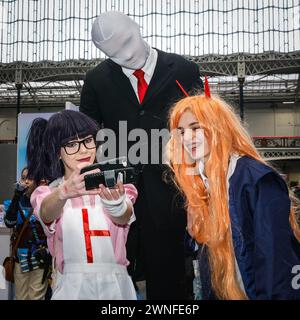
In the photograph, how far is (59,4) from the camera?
6.29ft

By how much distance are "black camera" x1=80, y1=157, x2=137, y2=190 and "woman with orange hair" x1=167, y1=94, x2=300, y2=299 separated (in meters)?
0.19

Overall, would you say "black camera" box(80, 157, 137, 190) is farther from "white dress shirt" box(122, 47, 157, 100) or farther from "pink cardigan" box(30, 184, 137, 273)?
"white dress shirt" box(122, 47, 157, 100)

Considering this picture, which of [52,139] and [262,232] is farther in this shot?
[52,139]

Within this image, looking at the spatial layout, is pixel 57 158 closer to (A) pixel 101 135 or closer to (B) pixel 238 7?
(A) pixel 101 135

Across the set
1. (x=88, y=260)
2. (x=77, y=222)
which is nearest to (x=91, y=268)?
(x=88, y=260)

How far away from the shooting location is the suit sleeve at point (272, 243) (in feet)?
2.82

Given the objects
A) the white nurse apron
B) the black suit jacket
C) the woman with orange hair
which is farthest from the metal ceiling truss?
the white nurse apron

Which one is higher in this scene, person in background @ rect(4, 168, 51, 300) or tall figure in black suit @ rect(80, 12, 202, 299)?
tall figure in black suit @ rect(80, 12, 202, 299)

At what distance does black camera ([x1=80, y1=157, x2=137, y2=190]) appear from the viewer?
90cm

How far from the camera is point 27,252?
2305 mm

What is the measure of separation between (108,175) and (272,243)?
0.40 meters

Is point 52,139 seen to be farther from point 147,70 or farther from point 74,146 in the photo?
point 147,70

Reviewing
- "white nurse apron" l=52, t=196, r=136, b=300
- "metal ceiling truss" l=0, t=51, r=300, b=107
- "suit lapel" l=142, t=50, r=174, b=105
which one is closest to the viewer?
"white nurse apron" l=52, t=196, r=136, b=300

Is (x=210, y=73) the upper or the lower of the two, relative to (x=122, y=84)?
upper
